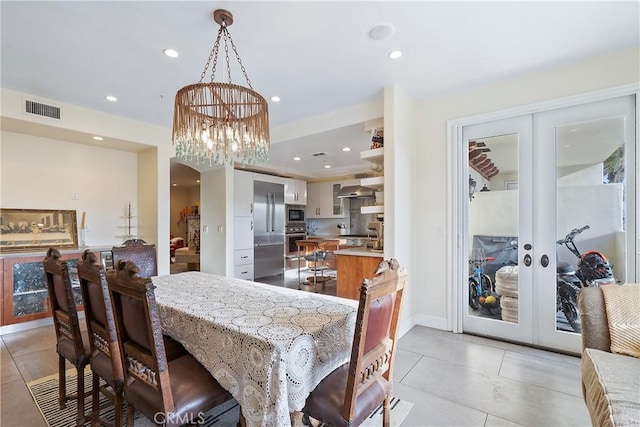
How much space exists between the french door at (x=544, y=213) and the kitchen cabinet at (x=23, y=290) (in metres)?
4.48

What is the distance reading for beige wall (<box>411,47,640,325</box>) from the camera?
3.00m

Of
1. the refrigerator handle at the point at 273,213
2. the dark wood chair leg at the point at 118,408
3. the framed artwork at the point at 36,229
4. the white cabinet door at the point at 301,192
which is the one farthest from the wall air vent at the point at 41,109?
the white cabinet door at the point at 301,192

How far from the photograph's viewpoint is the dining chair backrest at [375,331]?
4.04 feet

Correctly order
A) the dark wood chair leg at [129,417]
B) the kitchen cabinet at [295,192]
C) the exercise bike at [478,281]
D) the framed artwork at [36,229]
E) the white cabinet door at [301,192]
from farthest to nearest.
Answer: the white cabinet door at [301,192], the kitchen cabinet at [295,192], the framed artwork at [36,229], the exercise bike at [478,281], the dark wood chair leg at [129,417]

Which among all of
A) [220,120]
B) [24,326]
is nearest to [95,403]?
[220,120]

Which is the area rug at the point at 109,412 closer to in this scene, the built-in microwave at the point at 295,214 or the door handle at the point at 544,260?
the door handle at the point at 544,260

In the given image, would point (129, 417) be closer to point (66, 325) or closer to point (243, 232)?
point (66, 325)

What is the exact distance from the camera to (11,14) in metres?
2.00

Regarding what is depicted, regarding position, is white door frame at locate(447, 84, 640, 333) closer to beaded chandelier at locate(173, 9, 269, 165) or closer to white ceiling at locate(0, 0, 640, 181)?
white ceiling at locate(0, 0, 640, 181)

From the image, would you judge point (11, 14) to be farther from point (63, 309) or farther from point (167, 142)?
point (167, 142)

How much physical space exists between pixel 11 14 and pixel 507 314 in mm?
4773

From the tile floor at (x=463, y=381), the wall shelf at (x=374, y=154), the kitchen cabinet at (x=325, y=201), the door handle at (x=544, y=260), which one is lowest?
the tile floor at (x=463, y=381)

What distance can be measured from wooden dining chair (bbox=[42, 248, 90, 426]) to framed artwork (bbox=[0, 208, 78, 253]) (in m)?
2.49

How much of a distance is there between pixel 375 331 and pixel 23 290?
425cm
